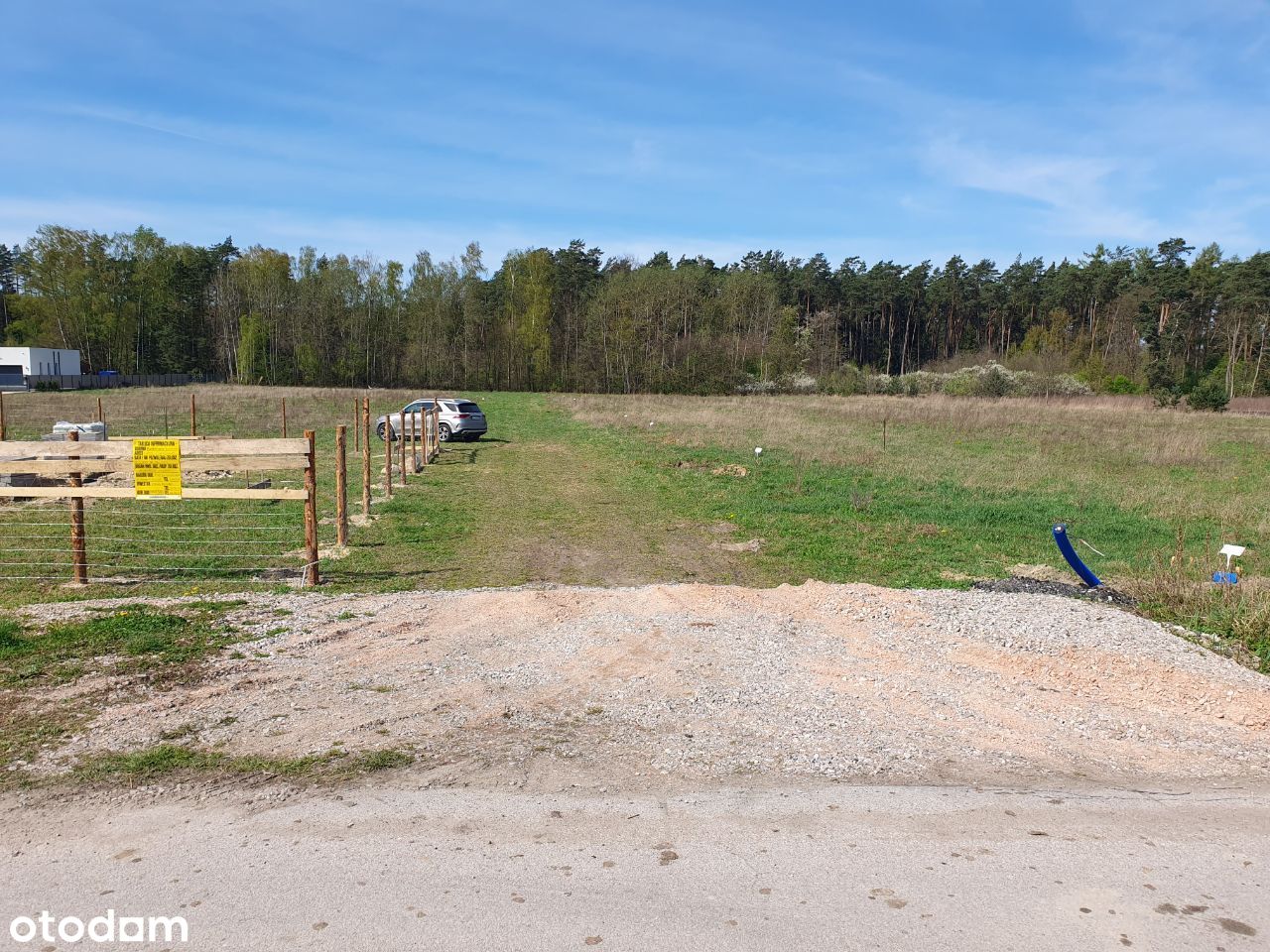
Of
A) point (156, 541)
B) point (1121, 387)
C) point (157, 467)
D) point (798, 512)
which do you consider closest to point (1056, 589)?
point (798, 512)

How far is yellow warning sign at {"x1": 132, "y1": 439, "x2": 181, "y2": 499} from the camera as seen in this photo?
30.7ft

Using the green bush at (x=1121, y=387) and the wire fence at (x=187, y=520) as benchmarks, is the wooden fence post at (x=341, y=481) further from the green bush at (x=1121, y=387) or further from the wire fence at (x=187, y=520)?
the green bush at (x=1121, y=387)

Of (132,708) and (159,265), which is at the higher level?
(159,265)

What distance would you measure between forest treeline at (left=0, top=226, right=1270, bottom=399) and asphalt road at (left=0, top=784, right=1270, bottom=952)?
68.0 metres

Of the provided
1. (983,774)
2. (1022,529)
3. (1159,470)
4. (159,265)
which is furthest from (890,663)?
(159,265)

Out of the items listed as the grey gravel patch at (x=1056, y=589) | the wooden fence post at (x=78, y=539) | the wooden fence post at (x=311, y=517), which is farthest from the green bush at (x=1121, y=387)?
the wooden fence post at (x=78, y=539)

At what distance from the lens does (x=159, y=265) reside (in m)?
80.1

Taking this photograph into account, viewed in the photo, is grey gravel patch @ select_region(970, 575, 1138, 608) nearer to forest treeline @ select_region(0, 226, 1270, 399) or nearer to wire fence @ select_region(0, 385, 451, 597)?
wire fence @ select_region(0, 385, 451, 597)

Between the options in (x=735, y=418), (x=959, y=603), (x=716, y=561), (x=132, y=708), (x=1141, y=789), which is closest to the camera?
(x=1141, y=789)

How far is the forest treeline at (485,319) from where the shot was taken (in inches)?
2972

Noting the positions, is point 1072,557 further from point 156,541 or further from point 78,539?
point 156,541

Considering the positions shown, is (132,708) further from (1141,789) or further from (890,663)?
(1141,789)

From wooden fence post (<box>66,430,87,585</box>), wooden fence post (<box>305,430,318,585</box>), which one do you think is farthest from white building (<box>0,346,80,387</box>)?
wooden fence post (<box>305,430,318,585</box>)

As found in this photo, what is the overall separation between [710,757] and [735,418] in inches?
1276
